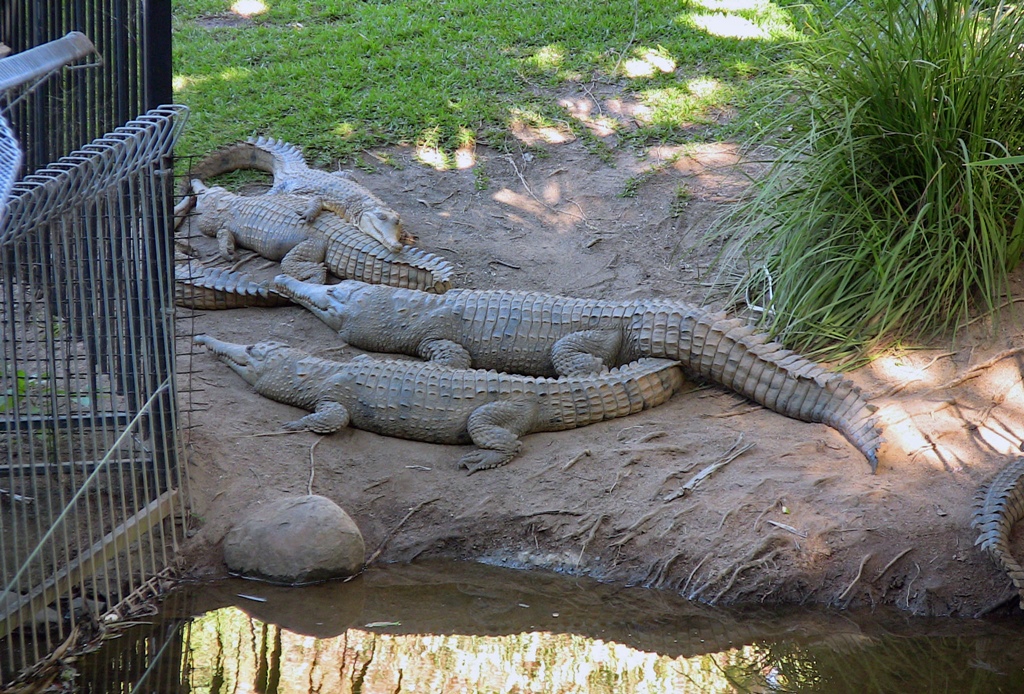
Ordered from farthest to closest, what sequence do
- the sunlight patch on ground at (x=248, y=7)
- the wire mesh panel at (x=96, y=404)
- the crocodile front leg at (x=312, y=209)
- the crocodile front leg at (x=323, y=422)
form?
1. the sunlight patch on ground at (x=248, y=7)
2. the crocodile front leg at (x=312, y=209)
3. the crocodile front leg at (x=323, y=422)
4. the wire mesh panel at (x=96, y=404)

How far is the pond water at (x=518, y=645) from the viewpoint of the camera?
3.22m

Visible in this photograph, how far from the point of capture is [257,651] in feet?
11.0

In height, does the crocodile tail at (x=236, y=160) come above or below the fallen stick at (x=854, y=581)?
above

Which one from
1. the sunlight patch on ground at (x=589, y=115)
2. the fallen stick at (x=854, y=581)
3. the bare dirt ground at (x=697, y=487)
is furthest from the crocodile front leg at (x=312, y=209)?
the fallen stick at (x=854, y=581)

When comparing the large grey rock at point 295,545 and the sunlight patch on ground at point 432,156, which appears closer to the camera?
the large grey rock at point 295,545

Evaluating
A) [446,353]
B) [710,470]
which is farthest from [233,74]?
[710,470]

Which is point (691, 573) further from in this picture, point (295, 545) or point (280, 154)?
point (280, 154)

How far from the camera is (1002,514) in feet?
12.2

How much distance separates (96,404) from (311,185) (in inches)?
128

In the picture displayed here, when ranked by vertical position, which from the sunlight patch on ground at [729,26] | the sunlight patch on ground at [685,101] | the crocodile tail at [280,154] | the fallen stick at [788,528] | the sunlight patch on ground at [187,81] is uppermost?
the sunlight patch on ground at [729,26]

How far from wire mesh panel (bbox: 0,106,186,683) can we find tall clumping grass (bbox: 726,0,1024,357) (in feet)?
10.1

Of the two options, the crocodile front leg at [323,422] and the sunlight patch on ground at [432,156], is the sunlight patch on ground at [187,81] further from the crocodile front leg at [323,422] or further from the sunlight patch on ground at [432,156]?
the crocodile front leg at [323,422]

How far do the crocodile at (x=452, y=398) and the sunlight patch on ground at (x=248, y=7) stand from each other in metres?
5.35

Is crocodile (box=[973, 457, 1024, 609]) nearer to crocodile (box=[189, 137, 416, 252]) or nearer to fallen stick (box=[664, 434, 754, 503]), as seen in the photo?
fallen stick (box=[664, 434, 754, 503])
